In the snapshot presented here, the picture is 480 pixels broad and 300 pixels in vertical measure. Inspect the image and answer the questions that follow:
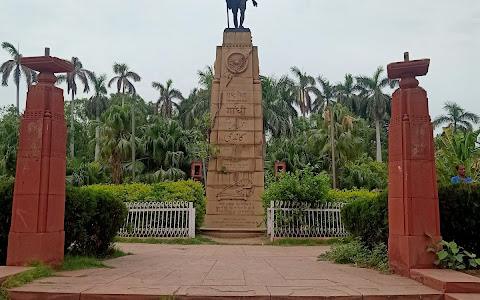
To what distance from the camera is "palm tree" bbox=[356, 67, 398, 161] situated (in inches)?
1519

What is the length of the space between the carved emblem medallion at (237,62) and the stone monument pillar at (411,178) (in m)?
10.4

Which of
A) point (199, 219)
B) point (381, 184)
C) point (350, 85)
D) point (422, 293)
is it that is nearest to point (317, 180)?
point (199, 219)

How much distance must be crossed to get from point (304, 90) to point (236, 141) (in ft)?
94.4

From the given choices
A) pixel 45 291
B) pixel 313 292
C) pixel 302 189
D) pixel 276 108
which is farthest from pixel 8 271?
pixel 276 108

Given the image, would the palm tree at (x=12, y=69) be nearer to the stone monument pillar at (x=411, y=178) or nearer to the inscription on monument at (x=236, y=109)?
the inscription on monument at (x=236, y=109)

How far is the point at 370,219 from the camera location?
22.9ft

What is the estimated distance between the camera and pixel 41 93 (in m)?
5.82

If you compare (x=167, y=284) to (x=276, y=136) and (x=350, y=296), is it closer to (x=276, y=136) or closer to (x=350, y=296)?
(x=350, y=296)

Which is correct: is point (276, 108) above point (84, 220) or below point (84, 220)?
above

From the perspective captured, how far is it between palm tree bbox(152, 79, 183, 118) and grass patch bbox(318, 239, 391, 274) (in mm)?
39211

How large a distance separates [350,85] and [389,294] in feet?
137

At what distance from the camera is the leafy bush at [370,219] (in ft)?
21.7

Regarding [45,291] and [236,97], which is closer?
[45,291]

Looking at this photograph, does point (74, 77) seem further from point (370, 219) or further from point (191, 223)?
point (370, 219)
